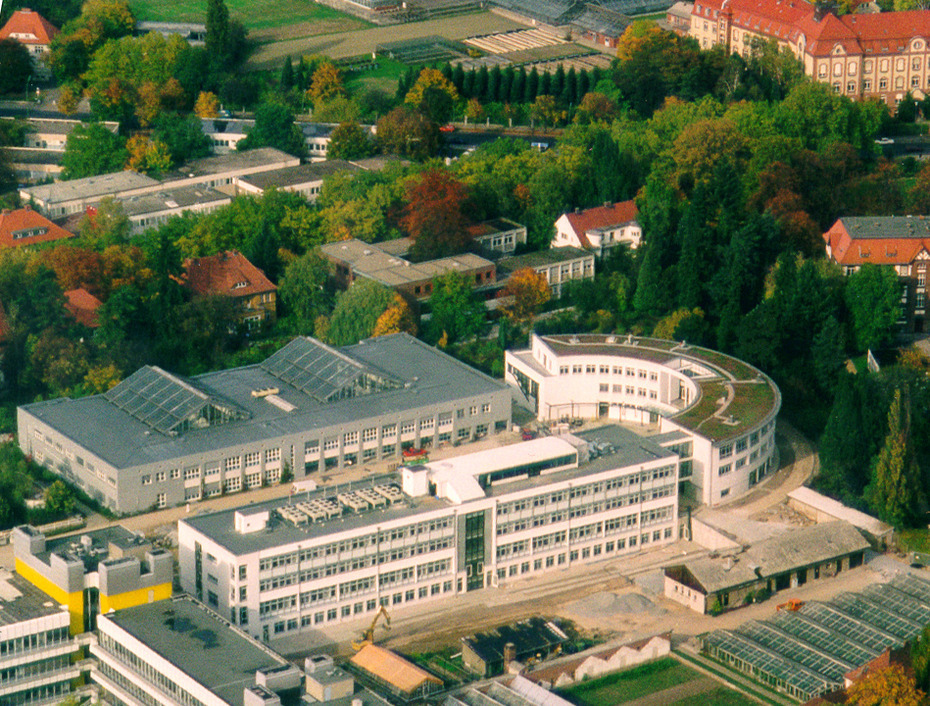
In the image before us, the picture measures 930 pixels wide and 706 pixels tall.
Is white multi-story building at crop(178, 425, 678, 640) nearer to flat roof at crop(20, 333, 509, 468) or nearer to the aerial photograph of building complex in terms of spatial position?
the aerial photograph of building complex

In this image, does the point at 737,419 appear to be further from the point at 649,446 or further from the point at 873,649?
the point at 873,649

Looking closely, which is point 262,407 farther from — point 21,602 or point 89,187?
point 89,187

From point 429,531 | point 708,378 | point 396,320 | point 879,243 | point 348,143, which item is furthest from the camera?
point 348,143

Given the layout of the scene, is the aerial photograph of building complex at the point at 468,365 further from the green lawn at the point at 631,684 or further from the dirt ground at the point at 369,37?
the dirt ground at the point at 369,37

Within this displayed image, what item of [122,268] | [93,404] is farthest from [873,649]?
[122,268]

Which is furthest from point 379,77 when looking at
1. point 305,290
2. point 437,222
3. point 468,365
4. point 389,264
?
point 468,365
